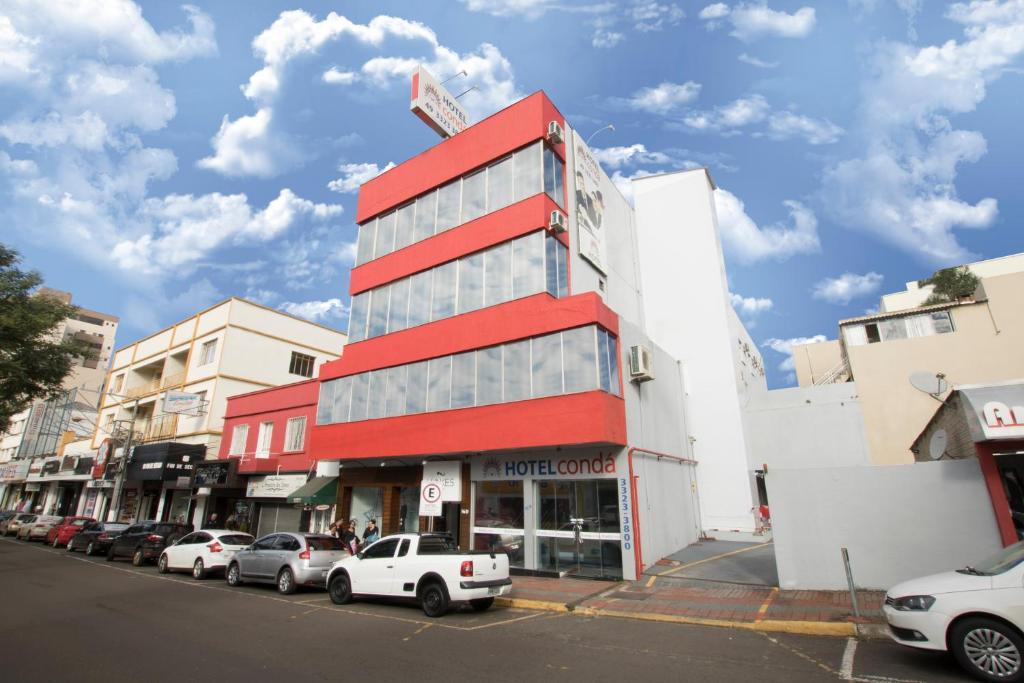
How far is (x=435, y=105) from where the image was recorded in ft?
74.2

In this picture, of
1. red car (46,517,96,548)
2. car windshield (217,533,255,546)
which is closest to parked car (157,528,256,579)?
car windshield (217,533,255,546)

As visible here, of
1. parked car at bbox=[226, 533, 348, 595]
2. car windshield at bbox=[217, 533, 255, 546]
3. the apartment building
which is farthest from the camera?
the apartment building

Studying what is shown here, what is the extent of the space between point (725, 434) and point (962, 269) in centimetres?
3581

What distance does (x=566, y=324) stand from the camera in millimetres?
16062

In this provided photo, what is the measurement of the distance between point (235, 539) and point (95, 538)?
492 inches

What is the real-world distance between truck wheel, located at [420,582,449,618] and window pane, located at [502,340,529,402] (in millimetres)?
6799

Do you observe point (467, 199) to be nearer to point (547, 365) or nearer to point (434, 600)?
point (547, 365)

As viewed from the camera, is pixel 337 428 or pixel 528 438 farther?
pixel 337 428

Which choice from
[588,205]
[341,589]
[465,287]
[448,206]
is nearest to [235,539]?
[341,589]

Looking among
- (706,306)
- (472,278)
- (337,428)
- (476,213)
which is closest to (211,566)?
(337,428)

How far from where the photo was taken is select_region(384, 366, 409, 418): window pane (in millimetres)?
19938

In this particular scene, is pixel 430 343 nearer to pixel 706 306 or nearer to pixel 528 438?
pixel 528 438

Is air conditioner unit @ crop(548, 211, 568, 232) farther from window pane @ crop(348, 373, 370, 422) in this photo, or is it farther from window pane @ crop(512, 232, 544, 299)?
window pane @ crop(348, 373, 370, 422)

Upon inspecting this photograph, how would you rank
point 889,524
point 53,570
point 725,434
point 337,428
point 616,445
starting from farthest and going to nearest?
point 725,434
point 337,428
point 53,570
point 616,445
point 889,524
